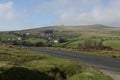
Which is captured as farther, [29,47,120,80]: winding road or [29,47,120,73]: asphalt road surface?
[29,47,120,73]: asphalt road surface

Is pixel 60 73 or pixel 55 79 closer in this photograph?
pixel 55 79

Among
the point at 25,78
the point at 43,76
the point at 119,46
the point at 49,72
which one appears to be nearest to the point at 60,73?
the point at 49,72

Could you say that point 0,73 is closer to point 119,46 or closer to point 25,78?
point 25,78

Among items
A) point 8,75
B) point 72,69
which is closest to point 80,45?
point 72,69

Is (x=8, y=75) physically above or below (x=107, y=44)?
above

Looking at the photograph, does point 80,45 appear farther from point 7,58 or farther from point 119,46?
point 7,58

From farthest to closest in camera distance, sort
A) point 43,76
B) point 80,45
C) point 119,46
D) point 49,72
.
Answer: point 80,45 < point 119,46 < point 49,72 < point 43,76

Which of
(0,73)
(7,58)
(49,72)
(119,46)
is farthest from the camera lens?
(119,46)

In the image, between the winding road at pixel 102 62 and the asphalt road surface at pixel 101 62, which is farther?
the asphalt road surface at pixel 101 62

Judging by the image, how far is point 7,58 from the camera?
34625 mm

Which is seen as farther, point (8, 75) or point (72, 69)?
point (72, 69)

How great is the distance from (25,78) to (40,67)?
5623 millimetres

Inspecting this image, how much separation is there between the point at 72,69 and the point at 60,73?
358 cm

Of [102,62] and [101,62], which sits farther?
[102,62]
